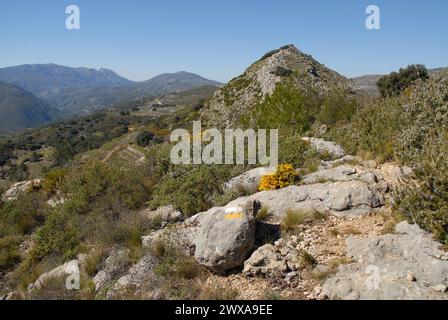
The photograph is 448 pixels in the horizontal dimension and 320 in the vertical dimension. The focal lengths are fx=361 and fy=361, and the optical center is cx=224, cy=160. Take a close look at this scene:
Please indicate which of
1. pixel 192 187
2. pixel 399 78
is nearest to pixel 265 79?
pixel 399 78

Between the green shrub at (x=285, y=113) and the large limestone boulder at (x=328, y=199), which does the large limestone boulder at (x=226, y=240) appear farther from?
the green shrub at (x=285, y=113)

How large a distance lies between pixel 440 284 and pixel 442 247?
0.70m


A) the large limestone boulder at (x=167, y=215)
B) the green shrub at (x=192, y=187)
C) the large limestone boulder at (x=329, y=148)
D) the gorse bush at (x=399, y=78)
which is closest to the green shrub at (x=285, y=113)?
the large limestone boulder at (x=329, y=148)

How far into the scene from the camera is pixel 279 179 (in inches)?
332

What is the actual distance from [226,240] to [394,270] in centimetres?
241

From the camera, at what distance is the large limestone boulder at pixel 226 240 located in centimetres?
563

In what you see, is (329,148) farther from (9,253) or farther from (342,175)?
(9,253)

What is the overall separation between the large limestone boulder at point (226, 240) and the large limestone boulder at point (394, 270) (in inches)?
55.1

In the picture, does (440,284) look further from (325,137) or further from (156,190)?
(325,137)

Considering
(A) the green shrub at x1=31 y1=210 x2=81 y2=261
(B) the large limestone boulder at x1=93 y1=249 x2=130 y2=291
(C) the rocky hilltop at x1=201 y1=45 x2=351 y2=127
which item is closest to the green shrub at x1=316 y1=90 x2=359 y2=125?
(A) the green shrub at x1=31 y1=210 x2=81 y2=261

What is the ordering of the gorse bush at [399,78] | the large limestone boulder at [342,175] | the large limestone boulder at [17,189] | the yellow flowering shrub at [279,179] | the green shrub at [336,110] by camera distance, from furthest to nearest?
the gorse bush at [399,78] → the green shrub at [336,110] → the large limestone boulder at [17,189] → the yellow flowering shrub at [279,179] → the large limestone boulder at [342,175]

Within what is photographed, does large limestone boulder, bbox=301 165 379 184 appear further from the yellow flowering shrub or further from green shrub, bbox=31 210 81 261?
green shrub, bbox=31 210 81 261
